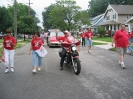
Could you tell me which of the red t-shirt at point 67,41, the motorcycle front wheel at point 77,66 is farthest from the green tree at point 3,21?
the motorcycle front wheel at point 77,66

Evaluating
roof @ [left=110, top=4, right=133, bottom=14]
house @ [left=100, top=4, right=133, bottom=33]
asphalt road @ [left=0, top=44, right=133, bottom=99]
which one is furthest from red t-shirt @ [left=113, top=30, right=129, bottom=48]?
roof @ [left=110, top=4, right=133, bottom=14]

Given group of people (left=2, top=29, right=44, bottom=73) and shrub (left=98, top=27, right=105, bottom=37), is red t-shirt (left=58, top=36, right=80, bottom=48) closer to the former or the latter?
group of people (left=2, top=29, right=44, bottom=73)

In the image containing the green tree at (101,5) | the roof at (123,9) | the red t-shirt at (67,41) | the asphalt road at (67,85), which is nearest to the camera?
the asphalt road at (67,85)

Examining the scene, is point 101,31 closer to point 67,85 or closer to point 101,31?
point 101,31

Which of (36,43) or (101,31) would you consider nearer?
(36,43)

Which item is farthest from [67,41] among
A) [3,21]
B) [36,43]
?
[3,21]

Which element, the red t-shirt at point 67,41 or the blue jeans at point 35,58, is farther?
the red t-shirt at point 67,41

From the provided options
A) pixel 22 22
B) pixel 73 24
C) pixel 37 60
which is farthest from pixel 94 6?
pixel 37 60

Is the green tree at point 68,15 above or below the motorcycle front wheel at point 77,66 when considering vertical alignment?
above

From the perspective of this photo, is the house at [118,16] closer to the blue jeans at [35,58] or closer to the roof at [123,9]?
the roof at [123,9]

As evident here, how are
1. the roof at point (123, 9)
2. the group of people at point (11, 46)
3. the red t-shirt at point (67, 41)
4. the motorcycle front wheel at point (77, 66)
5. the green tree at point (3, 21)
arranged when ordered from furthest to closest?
the green tree at point (3, 21)
the roof at point (123, 9)
the red t-shirt at point (67, 41)
the group of people at point (11, 46)
the motorcycle front wheel at point (77, 66)

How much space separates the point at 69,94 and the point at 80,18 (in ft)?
131

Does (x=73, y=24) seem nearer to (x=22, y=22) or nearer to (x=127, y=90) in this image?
(x=22, y=22)

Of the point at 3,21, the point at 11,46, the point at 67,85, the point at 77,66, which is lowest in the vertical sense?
the point at 67,85
